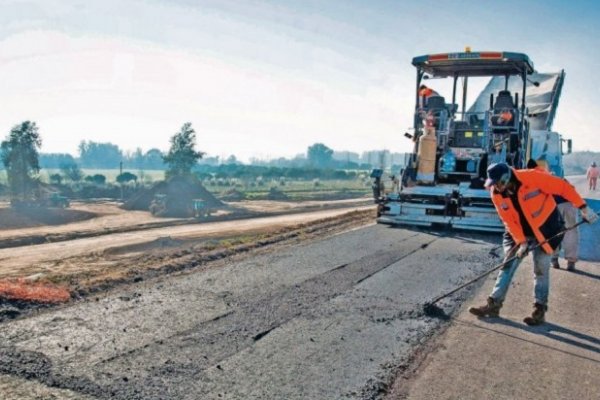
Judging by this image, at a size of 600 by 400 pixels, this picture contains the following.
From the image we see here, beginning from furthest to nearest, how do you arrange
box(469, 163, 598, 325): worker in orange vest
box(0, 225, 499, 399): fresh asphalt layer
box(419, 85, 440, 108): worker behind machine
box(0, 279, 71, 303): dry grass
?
box(419, 85, 440, 108): worker behind machine
box(0, 279, 71, 303): dry grass
box(469, 163, 598, 325): worker in orange vest
box(0, 225, 499, 399): fresh asphalt layer

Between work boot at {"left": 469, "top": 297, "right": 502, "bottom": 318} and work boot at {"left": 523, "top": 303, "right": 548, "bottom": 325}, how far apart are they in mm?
276

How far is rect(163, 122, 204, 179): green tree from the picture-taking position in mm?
41438

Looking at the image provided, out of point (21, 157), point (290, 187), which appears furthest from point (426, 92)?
point (290, 187)

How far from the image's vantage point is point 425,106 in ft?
37.7

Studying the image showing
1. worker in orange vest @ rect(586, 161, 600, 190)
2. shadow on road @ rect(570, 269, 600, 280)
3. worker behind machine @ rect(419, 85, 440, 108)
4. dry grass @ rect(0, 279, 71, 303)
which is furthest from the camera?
worker in orange vest @ rect(586, 161, 600, 190)

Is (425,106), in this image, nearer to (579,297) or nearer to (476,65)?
(476,65)

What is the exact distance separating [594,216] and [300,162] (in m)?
118

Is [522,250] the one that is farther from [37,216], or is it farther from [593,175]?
[37,216]

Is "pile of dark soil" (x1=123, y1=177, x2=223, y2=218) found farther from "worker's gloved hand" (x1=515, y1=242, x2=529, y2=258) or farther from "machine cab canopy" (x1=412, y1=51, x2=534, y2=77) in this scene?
"worker's gloved hand" (x1=515, y1=242, x2=529, y2=258)

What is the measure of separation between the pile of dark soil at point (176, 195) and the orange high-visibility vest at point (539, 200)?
2852 cm

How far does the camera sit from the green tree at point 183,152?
41438 mm

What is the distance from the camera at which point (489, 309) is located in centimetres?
514

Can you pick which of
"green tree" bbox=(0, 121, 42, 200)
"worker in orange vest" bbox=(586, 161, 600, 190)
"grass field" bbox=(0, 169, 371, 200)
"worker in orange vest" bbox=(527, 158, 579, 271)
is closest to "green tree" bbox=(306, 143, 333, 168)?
"grass field" bbox=(0, 169, 371, 200)

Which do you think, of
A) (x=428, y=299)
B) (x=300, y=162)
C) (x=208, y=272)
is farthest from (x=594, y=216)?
(x=300, y=162)
